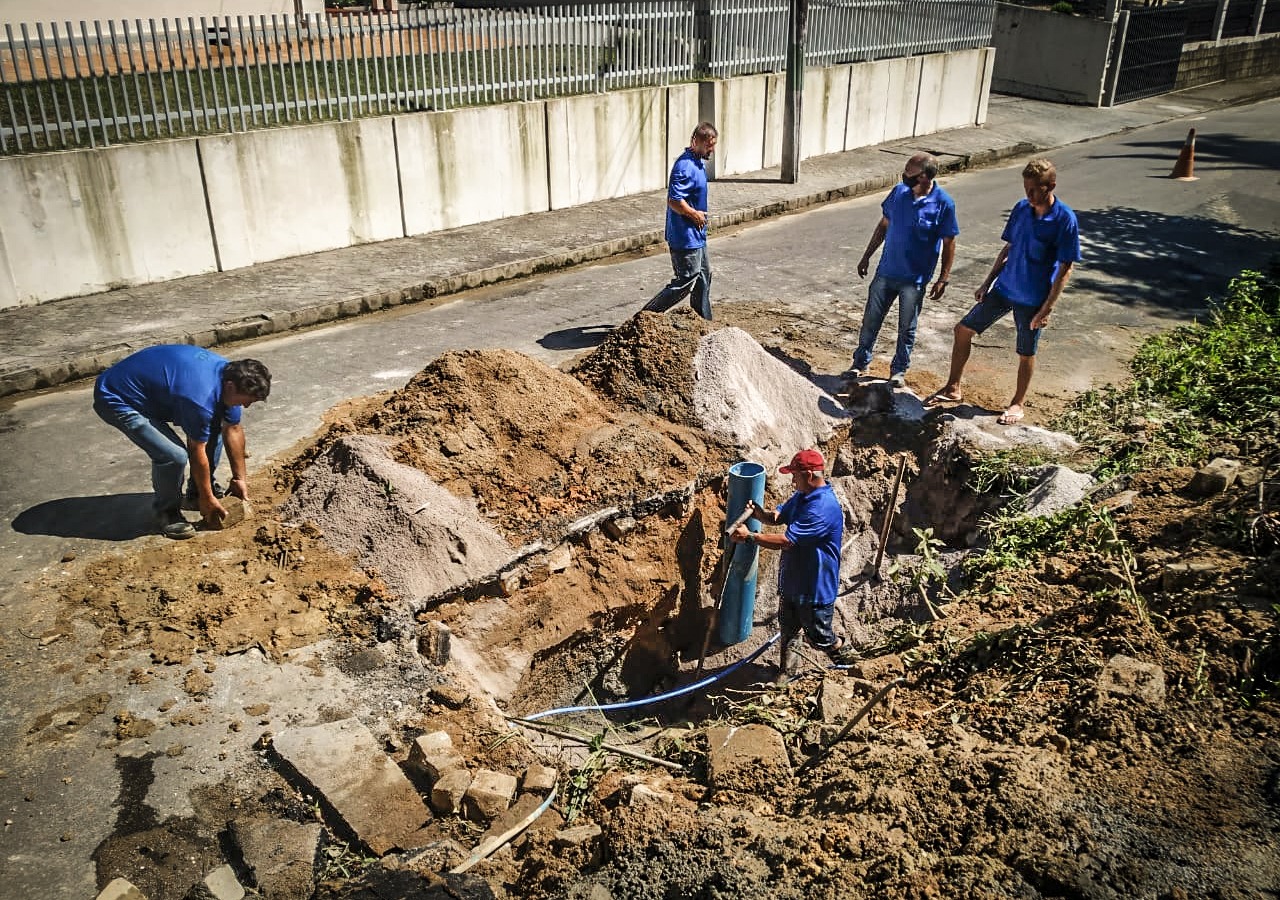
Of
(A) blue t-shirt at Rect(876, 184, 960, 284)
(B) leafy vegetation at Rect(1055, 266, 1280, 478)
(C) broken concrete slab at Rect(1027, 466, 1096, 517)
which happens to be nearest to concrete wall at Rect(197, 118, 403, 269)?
(A) blue t-shirt at Rect(876, 184, 960, 284)

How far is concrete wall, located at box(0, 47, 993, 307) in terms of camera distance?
390 inches

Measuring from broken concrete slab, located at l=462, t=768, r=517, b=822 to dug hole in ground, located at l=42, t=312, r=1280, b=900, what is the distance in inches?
0.6

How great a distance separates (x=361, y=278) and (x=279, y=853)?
7.88 metres

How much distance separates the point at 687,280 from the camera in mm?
9352

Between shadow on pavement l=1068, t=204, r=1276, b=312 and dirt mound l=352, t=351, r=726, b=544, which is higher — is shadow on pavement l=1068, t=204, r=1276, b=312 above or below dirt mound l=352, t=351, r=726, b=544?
below

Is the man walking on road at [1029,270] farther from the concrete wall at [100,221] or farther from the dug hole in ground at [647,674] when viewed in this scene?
the concrete wall at [100,221]

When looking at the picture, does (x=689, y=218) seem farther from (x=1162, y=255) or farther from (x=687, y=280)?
(x=1162, y=255)

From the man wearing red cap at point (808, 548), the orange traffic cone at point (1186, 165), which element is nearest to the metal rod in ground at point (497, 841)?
the man wearing red cap at point (808, 548)

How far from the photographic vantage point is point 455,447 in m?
6.66

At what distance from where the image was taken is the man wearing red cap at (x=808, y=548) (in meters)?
6.12

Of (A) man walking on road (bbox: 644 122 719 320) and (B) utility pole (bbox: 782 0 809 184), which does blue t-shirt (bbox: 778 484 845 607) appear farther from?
(B) utility pole (bbox: 782 0 809 184)

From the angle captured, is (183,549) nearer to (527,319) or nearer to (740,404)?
(740,404)

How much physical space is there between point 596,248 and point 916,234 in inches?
214

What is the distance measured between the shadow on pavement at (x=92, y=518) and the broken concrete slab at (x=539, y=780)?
3.15m
